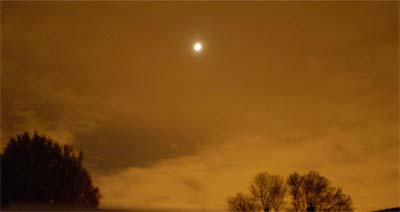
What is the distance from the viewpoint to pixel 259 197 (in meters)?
53.4

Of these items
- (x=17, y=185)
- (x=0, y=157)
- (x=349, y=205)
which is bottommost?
(x=349, y=205)

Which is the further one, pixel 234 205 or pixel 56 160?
pixel 234 205

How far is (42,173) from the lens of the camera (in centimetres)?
4725

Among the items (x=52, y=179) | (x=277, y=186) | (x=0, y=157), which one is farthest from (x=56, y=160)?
(x=277, y=186)

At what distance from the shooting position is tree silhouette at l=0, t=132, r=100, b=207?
4331 cm

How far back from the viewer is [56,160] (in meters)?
50.9

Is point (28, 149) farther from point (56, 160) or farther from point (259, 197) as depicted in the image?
point (259, 197)

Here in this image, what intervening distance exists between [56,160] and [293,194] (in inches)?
1051

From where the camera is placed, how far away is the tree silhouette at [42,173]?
142ft

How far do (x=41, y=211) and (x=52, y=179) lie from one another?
24.1m

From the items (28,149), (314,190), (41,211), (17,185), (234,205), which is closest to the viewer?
(41,211)

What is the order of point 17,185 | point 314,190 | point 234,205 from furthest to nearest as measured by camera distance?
point 234,205, point 314,190, point 17,185

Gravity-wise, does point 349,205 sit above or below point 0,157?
below

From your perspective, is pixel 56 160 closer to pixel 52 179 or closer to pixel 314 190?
pixel 52 179
